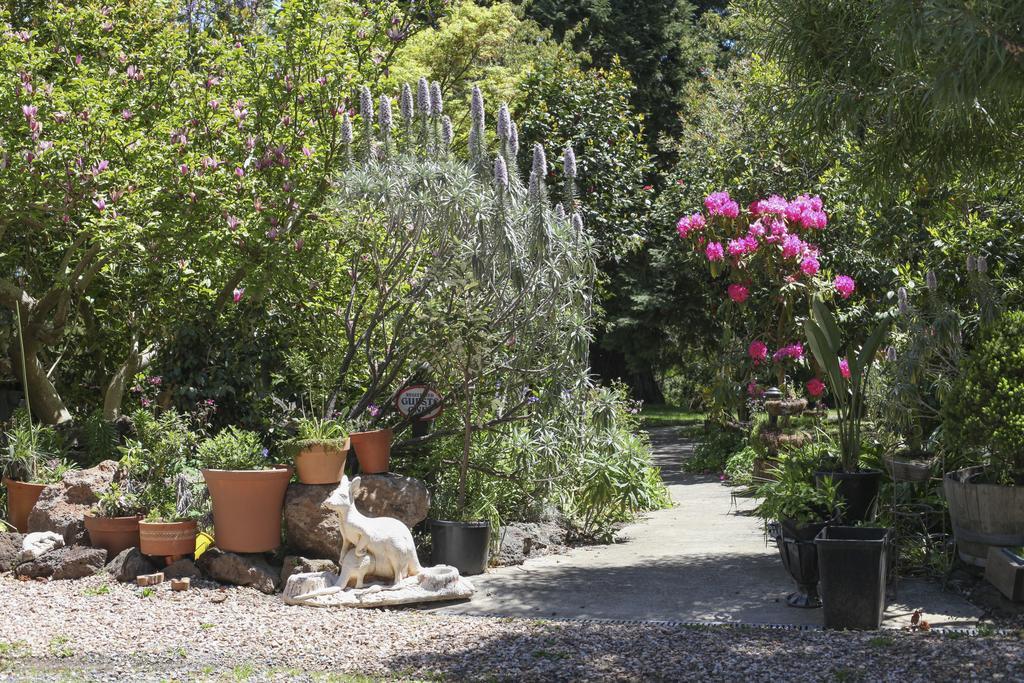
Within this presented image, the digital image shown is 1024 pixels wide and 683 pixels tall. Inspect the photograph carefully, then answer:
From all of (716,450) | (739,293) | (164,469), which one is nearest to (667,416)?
(716,450)

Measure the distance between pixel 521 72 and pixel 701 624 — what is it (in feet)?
35.4

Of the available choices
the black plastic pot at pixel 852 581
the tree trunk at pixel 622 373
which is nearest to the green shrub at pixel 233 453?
the black plastic pot at pixel 852 581

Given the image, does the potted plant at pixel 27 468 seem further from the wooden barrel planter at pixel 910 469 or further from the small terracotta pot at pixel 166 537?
the wooden barrel planter at pixel 910 469

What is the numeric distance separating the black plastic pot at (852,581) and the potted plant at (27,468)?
5430mm

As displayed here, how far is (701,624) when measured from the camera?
209 inches

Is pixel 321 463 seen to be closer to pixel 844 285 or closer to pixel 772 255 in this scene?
pixel 772 255

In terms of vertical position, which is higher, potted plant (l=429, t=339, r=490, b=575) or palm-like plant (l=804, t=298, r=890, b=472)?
palm-like plant (l=804, t=298, r=890, b=472)

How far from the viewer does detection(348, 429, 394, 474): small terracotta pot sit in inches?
270

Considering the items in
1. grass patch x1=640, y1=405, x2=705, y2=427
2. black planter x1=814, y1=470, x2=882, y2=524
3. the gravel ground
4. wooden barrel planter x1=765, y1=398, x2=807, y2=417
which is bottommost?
grass patch x1=640, y1=405, x2=705, y2=427

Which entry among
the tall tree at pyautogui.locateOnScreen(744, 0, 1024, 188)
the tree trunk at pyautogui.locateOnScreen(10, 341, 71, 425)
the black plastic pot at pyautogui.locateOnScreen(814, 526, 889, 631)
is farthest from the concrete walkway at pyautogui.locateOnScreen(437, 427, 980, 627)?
the tree trunk at pyautogui.locateOnScreen(10, 341, 71, 425)

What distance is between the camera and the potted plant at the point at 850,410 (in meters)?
6.29

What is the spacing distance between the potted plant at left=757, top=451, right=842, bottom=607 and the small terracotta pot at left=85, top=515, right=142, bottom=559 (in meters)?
4.06

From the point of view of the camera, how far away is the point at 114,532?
266 inches

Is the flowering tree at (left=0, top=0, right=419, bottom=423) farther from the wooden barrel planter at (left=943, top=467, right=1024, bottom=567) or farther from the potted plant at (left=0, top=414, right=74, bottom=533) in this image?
the wooden barrel planter at (left=943, top=467, right=1024, bottom=567)
